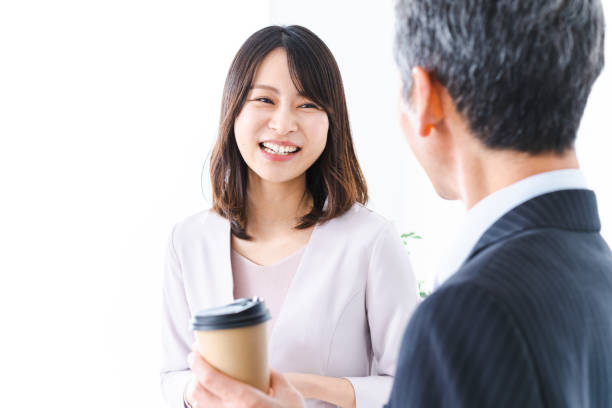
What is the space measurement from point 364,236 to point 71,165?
1.40 meters

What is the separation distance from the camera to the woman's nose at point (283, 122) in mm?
1470

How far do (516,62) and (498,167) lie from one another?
123 mm

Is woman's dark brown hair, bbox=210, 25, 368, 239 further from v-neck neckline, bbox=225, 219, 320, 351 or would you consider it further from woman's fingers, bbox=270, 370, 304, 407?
woman's fingers, bbox=270, 370, 304, 407

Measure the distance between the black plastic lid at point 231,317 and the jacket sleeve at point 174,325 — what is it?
2.36 feet

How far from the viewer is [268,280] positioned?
5.10ft

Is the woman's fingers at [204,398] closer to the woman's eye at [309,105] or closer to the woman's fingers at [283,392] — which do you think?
the woman's fingers at [283,392]

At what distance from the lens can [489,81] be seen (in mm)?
687

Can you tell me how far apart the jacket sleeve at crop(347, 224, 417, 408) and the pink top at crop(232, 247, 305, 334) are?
0.21 meters

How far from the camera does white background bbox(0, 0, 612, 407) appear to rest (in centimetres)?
221

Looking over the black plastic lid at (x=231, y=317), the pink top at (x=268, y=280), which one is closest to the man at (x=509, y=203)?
the black plastic lid at (x=231, y=317)

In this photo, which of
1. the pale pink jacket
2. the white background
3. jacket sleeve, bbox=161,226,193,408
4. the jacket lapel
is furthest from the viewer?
the white background

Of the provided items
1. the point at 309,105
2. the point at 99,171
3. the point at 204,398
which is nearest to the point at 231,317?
the point at 204,398

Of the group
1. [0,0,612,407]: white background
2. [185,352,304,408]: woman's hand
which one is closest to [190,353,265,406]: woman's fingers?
[185,352,304,408]: woman's hand

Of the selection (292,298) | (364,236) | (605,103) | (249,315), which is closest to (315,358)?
(292,298)
